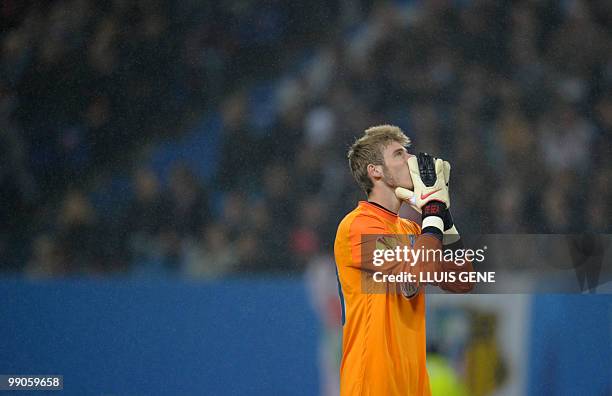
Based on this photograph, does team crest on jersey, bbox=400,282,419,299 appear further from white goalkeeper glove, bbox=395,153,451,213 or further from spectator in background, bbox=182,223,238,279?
spectator in background, bbox=182,223,238,279

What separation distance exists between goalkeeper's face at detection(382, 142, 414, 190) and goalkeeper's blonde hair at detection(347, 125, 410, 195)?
0.07ft

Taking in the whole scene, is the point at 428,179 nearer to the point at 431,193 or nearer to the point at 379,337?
the point at 431,193

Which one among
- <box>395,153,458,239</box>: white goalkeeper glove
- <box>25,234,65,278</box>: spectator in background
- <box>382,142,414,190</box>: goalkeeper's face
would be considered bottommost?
<box>395,153,458,239</box>: white goalkeeper glove

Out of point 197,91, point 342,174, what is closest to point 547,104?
point 342,174

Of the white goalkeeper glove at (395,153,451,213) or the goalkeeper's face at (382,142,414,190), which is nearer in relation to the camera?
the white goalkeeper glove at (395,153,451,213)

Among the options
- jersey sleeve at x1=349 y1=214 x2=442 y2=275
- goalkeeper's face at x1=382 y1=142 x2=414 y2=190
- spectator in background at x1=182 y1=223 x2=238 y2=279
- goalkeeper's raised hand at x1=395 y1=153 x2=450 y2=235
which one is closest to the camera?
goalkeeper's raised hand at x1=395 y1=153 x2=450 y2=235

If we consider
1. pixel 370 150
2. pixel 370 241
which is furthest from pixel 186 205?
pixel 370 241

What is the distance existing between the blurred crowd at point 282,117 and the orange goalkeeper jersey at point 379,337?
2317 millimetres

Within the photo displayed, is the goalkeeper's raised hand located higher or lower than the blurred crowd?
lower

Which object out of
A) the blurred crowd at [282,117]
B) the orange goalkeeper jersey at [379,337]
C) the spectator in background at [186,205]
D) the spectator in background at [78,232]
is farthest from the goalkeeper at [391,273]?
the spectator in background at [78,232]

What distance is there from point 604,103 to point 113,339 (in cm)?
432

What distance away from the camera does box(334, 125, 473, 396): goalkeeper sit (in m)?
3.29

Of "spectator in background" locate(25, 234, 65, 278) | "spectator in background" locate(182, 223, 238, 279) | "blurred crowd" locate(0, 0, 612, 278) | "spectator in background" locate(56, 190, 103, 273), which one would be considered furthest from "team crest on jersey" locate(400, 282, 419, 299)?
"spectator in background" locate(25, 234, 65, 278)

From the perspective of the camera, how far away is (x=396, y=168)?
3566 mm
